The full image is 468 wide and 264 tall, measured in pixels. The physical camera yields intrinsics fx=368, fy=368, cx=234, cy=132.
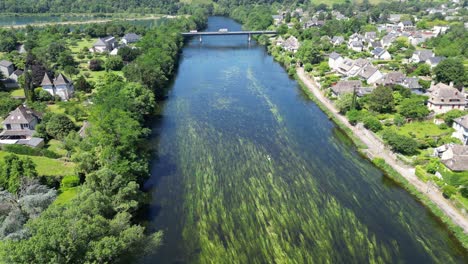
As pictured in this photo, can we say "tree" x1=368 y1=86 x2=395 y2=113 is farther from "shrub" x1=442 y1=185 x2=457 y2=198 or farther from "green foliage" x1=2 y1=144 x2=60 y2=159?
"green foliage" x1=2 y1=144 x2=60 y2=159

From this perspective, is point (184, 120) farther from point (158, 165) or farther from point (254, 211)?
point (254, 211)

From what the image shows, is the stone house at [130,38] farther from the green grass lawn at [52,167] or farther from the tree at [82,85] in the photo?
the green grass lawn at [52,167]

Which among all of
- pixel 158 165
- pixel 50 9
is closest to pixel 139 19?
pixel 50 9

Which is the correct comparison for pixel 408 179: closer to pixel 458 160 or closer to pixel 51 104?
pixel 458 160

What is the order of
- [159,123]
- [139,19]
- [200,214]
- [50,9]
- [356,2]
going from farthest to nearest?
[356,2]
[50,9]
[139,19]
[159,123]
[200,214]

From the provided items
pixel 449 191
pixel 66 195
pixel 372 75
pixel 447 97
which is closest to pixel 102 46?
pixel 372 75

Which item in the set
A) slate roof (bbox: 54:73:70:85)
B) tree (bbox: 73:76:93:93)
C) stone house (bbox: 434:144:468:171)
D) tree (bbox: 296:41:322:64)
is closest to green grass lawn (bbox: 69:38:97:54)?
tree (bbox: 73:76:93:93)
